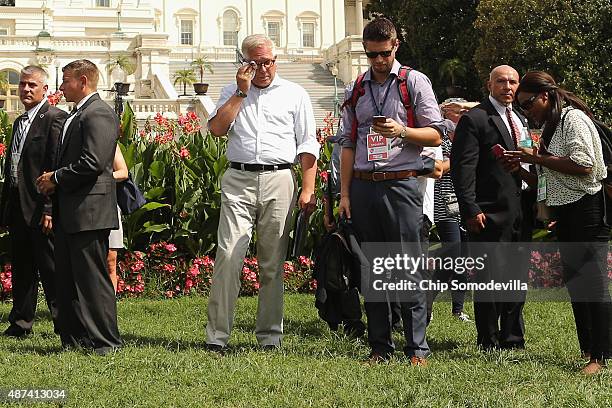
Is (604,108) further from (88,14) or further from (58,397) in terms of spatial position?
(88,14)

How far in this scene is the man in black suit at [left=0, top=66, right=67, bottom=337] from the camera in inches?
280

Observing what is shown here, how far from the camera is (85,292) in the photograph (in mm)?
6207

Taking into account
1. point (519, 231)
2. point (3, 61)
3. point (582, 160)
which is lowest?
point (519, 231)

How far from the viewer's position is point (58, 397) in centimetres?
496

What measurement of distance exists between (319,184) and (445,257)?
6.59 feet

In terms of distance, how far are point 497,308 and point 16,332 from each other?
3338mm

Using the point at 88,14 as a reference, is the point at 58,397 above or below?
below

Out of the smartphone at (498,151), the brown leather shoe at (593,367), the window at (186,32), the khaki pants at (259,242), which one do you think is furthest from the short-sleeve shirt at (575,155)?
the window at (186,32)

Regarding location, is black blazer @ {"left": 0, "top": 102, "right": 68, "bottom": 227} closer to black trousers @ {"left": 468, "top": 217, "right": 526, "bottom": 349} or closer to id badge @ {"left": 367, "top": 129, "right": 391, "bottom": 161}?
id badge @ {"left": 367, "top": 129, "right": 391, "bottom": 161}

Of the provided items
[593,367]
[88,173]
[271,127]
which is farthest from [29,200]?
[593,367]

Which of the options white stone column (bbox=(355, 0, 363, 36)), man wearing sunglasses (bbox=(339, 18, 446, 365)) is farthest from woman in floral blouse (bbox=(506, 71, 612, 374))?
white stone column (bbox=(355, 0, 363, 36))

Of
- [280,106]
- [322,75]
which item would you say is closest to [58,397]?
[280,106]

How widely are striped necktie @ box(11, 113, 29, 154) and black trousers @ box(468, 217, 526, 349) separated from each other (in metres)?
3.27

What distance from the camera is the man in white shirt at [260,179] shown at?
6.30 meters
